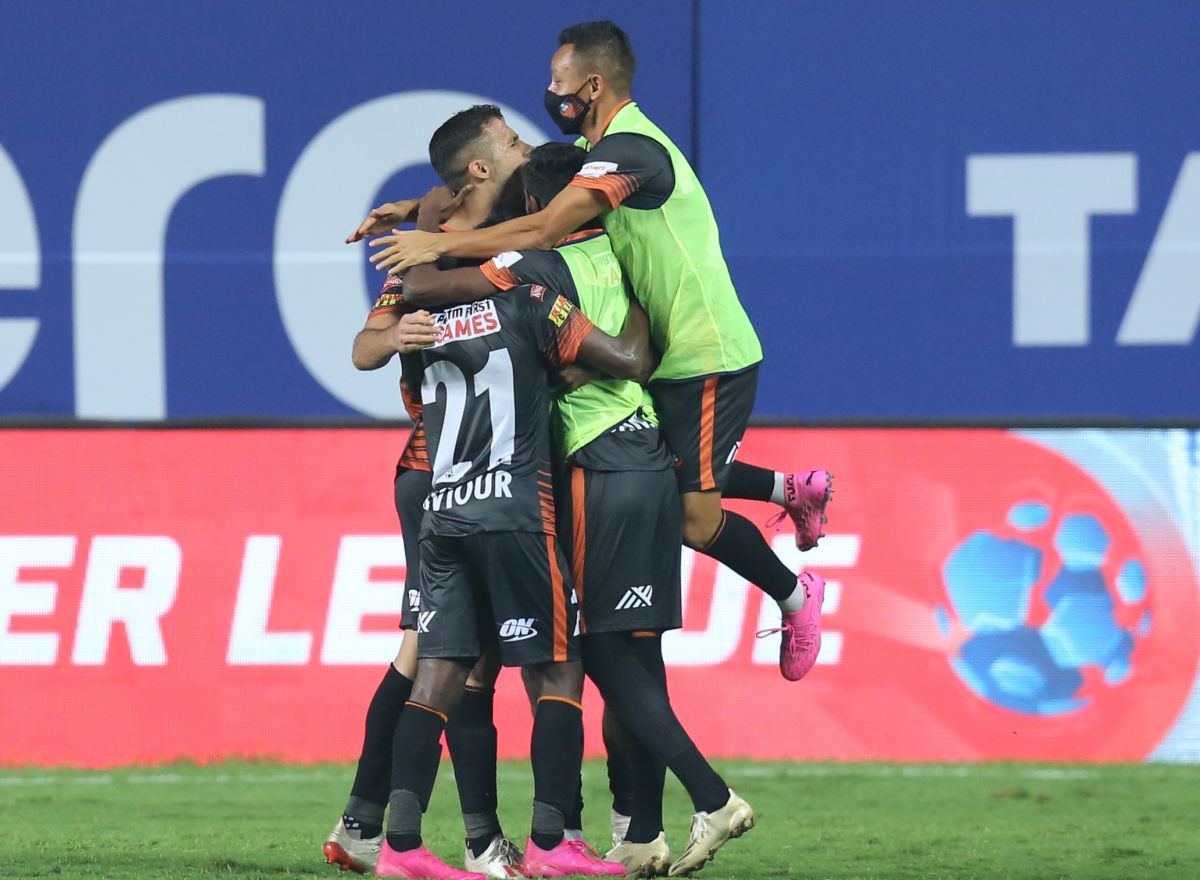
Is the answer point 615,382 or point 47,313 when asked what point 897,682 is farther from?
point 47,313

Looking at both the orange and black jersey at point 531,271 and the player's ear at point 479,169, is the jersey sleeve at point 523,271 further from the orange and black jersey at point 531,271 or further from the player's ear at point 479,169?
the player's ear at point 479,169

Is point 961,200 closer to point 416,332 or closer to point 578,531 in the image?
point 578,531

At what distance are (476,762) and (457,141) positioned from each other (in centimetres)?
154

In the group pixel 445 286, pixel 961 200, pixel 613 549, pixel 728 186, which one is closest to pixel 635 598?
pixel 613 549

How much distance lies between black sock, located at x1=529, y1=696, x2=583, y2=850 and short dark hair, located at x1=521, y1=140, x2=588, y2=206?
4.09ft

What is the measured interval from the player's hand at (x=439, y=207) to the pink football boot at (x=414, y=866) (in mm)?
1520

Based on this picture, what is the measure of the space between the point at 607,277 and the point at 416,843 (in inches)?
57.2

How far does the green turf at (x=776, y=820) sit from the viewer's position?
5000mm

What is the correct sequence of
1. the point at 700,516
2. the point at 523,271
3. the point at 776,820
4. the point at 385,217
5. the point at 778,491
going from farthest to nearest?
the point at 776,820 → the point at 778,491 → the point at 385,217 → the point at 700,516 → the point at 523,271

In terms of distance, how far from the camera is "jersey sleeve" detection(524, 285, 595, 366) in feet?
14.8

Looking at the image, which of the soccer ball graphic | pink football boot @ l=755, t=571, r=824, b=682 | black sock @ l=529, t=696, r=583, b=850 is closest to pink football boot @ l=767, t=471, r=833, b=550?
pink football boot @ l=755, t=571, r=824, b=682

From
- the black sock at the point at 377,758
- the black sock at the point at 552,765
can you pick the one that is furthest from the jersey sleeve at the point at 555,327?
the black sock at the point at 377,758

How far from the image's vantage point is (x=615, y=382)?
4703 millimetres

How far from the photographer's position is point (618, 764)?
5.05 m
